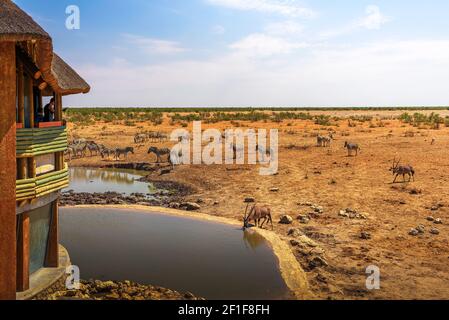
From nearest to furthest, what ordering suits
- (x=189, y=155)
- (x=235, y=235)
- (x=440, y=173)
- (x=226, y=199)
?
(x=235, y=235) < (x=226, y=199) < (x=440, y=173) < (x=189, y=155)

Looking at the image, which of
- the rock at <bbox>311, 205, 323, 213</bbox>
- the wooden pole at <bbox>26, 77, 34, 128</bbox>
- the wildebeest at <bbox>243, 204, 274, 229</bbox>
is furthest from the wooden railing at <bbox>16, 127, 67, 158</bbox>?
the rock at <bbox>311, 205, 323, 213</bbox>

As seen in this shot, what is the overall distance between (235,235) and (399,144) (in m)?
23.8

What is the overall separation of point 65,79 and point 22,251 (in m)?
4.42

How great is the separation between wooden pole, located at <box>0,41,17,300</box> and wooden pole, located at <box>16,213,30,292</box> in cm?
58

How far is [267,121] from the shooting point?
6306cm

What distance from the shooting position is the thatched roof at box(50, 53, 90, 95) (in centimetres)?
1052

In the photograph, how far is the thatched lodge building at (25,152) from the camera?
8.23 metres

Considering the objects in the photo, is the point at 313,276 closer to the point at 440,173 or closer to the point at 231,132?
the point at 440,173

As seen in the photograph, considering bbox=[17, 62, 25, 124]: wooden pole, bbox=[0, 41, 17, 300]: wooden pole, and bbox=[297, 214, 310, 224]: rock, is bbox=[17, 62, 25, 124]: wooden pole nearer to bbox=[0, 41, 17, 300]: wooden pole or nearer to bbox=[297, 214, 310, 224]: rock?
bbox=[0, 41, 17, 300]: wooden pole

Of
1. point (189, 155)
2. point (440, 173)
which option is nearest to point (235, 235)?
point (440, 173)

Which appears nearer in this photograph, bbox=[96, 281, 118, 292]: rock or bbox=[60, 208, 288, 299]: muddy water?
bbox=[96, 281, 118, 292]: rock

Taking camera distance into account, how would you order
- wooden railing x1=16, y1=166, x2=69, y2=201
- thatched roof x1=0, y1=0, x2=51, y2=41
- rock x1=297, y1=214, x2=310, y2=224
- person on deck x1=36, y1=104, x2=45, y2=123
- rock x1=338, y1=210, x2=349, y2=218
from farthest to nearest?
rock x1=338, y1=210, x2=349, y2=218 < rock x1=297, y1=214, x2=310, y2=224 < person on deck x1=36, y1=104, x2=45, y2=123 < wooden railing x1=16, y1=166, x2=69, y2=201 < thatched roof x1=0, y1=0, x2=51, y2=41

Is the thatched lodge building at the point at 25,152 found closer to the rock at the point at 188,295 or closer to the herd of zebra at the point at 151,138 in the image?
the rock at the point at 188,295

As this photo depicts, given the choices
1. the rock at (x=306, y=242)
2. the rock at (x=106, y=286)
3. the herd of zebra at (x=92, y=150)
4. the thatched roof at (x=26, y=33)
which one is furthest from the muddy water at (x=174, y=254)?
the herd of zebra at (x=92, y=150)
